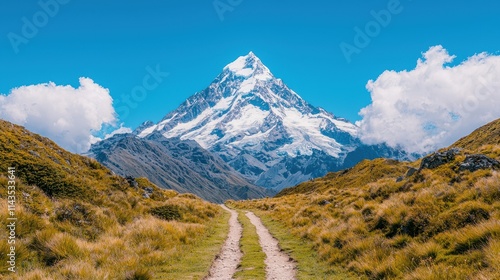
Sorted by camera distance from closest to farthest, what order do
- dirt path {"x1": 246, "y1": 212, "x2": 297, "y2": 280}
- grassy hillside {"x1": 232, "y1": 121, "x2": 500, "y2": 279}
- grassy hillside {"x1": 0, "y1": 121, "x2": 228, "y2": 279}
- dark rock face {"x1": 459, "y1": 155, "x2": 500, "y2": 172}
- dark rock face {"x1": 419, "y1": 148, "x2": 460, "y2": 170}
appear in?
1. grassy hillside {"x1": 232, "y1": 121, "x2": 500, "y2": 279}
2. grassy hillside {"x1": 0, "y1": 121, "x2": 228, "y2": 279}
3. dirt path {"x1": 246, "y1": 212, "x2": 297, "y2": 280}
4. dark rock face {"x1": 459, "y1": 155, "x2": 500, "y2": 172}
5. dark rock face {"x1": 419, "y1": 148, "x2": 460, "y2": 170}

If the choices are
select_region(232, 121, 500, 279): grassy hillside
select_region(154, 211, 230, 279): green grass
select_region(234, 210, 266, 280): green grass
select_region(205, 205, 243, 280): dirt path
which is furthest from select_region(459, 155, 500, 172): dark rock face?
select_region(154, 211, 230, 279): green grass

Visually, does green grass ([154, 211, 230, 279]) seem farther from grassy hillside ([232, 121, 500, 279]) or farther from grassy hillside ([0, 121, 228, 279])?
grassy hillside ([232, 121, 500, 279])

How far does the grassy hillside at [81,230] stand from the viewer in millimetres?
14839

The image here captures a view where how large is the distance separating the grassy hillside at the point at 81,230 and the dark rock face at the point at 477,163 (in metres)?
17.7

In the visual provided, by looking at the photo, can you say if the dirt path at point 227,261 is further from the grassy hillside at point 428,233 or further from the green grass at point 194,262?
the grassy hillside at point 428,233

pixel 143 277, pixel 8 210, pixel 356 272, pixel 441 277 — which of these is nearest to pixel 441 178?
pixel 356 272

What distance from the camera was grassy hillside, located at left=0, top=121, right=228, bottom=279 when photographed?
48.7 feet

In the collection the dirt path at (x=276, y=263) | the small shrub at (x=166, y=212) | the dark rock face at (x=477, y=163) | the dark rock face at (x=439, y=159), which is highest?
the small shrub at (x=166, y=212)

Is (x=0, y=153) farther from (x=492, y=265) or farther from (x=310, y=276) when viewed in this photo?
(x=492, y=265)

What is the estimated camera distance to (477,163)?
22875 millimetres

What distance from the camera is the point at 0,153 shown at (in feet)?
82.1

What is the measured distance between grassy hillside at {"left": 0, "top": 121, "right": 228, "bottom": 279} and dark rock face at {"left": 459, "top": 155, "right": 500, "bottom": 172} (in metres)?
17.7

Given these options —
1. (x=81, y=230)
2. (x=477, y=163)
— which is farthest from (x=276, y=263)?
(x=477, y=163)

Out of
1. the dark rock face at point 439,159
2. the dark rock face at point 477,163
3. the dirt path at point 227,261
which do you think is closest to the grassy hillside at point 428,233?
the dark rock face at point 477,163
